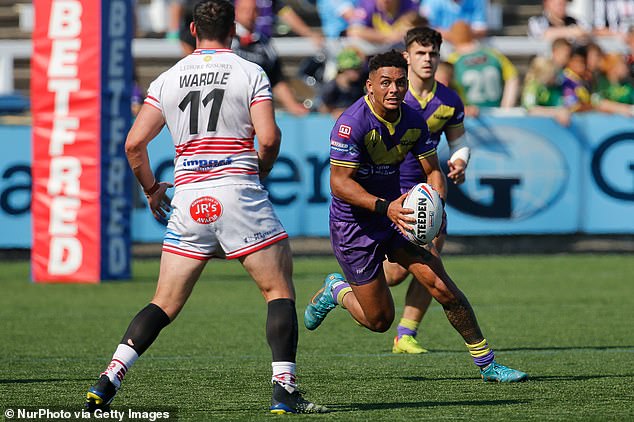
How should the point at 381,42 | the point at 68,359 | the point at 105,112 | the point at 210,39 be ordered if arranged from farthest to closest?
the point at 381,42 → the point at 105,112 → the point at 68,359 → the point at 210,39

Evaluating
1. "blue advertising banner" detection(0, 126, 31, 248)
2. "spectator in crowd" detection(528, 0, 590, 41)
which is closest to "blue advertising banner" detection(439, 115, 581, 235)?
"spectator in crowd" detection(528, 0, 590, 41)

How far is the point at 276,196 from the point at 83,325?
5687mm

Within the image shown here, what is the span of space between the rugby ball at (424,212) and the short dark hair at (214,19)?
1.67 m

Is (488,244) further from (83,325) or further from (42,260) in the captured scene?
(83,325)

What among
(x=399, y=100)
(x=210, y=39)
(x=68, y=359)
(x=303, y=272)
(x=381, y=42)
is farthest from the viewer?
(x=381, y=42)

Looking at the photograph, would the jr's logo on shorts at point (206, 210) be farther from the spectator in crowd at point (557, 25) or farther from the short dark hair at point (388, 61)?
the spectator in crowd at point (557, 25)

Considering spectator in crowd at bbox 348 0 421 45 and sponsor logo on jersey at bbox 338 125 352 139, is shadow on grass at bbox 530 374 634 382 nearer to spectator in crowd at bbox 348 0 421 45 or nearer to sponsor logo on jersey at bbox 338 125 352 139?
sponsor logo on jersey at bbox 338 125 352 139

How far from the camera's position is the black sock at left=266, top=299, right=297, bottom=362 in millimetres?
6664

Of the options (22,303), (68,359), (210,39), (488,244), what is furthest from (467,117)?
(210,39)

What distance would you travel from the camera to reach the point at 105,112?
1441cm

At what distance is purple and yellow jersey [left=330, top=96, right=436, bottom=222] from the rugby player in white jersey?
44.2 inches

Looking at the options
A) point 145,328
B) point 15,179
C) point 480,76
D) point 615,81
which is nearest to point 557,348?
point 145,328

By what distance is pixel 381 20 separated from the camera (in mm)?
18656

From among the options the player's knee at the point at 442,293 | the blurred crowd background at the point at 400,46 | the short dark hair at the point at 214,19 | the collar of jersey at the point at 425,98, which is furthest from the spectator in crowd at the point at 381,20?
the short dark hair at the point at 214,19
